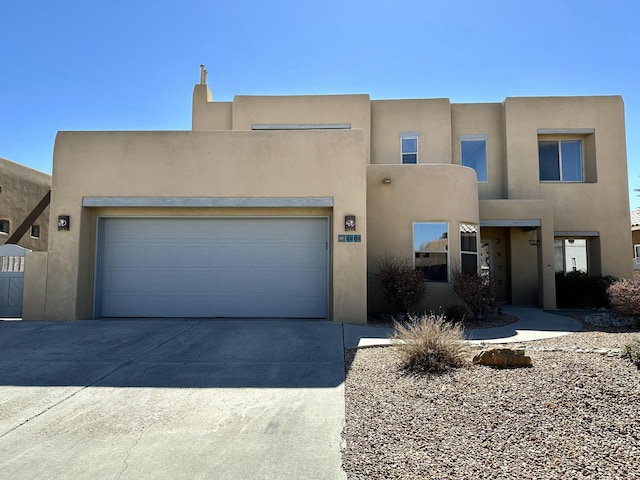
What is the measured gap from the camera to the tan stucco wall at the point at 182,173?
10.5 meters

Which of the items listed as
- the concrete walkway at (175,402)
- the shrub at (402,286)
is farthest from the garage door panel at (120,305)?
the shrub at (402,286)

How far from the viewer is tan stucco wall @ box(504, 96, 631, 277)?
1516 cm

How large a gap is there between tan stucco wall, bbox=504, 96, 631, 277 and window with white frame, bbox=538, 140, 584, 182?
16.0 inches

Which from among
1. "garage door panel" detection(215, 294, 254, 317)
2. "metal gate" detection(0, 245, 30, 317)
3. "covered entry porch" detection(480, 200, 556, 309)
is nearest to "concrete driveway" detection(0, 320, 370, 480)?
"garage door panel" detection(215, 294, 254, 317)

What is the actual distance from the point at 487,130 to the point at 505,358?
1179 centimetres

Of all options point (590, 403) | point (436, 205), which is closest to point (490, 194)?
point (436, 205)

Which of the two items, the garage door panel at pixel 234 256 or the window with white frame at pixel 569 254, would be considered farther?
the window with white frame at pixel 569 254

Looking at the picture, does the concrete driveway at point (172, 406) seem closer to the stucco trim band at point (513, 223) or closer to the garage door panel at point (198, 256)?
the garage door panel at point (198, 256)

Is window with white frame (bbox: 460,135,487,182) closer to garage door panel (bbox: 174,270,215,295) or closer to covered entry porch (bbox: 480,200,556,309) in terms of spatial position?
covered entry porch (bbox: 480,200,556,309)

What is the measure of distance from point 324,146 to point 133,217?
5045 millimetres

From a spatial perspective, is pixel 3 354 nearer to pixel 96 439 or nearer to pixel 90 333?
pixel 90 333

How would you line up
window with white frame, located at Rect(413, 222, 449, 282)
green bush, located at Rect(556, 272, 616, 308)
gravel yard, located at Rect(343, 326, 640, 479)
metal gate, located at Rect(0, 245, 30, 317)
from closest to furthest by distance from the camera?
1. gravel yard, located at Rect(343, 326, 640, 479)
2. metal gate, located at Rect(0, 245, 30, 317)
3. window with white frame, located at Rect(413, 222, 449, 282)
4. green bush, located at Rect(556, 272, 616, 308)

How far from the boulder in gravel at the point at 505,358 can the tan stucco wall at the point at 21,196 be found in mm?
18613

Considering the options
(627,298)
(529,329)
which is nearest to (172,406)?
(529,329)
